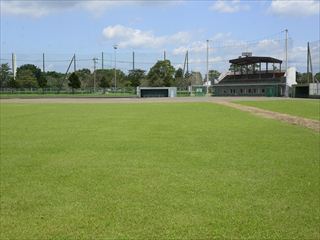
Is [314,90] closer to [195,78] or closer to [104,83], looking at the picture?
[104,83]

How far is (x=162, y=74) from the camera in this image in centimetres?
11825

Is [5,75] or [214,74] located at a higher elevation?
[214,74]

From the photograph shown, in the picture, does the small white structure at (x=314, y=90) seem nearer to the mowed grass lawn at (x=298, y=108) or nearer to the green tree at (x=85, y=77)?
the mowed grass lawn at (x=298, y=108)

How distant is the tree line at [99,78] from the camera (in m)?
113

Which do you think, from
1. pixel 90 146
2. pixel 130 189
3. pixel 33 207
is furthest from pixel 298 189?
pixel 90 146

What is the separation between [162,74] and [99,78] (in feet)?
59.8

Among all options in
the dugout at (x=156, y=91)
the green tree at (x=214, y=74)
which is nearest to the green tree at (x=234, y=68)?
the dugout at (x=156, y=91)

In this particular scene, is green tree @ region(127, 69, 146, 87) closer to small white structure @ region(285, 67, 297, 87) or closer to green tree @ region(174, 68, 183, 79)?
green tree @ region(174, 68, 183, 79)

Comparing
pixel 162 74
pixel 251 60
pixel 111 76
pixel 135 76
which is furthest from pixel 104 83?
pixel 251 60

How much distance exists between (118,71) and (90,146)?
118 meters

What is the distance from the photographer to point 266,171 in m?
9.88

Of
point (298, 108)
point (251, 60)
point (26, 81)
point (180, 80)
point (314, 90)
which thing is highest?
point (251, 60)

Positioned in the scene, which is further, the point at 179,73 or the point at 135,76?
the point at 179,73

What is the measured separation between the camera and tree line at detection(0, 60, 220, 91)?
112750 millimetres
